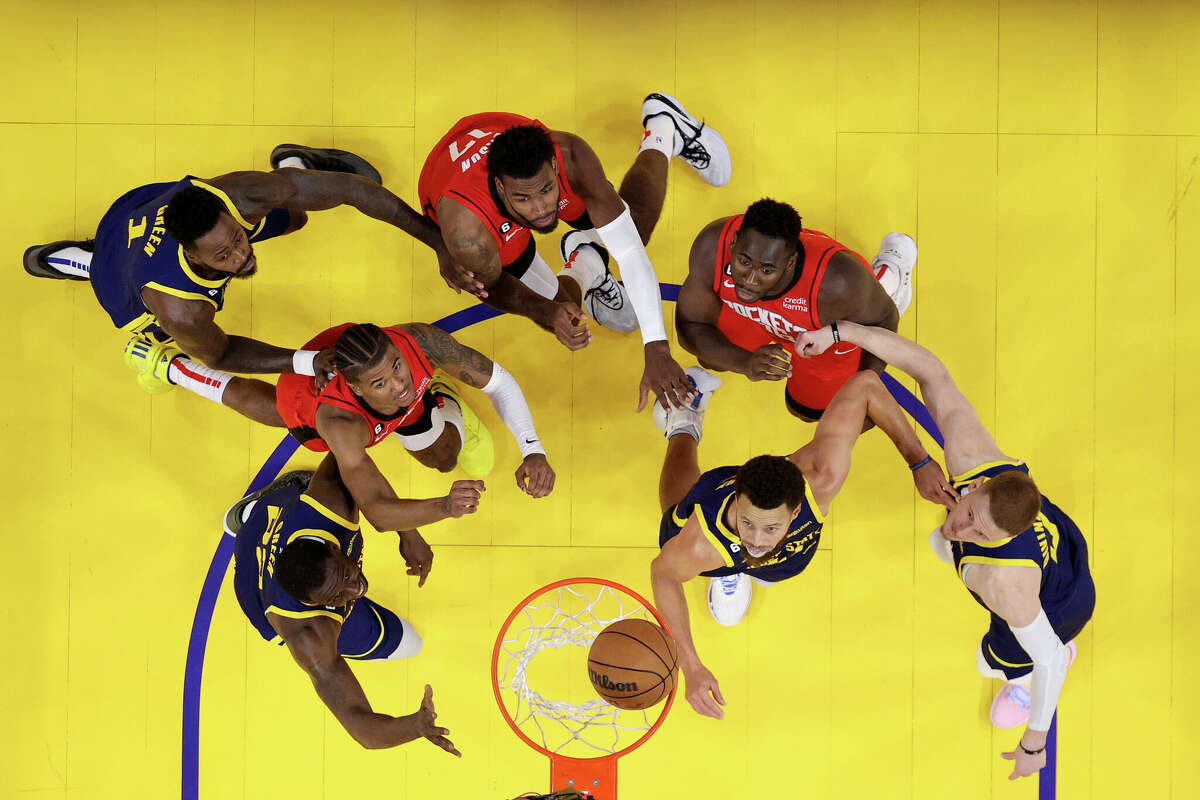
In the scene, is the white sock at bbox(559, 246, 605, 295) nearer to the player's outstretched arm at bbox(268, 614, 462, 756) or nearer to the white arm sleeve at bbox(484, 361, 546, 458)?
the white arm sleeve at bbox(484, 361, 546, 458)

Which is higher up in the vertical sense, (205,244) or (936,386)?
(205,244)

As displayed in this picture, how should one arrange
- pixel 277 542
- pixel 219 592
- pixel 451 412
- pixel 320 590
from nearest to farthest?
pixel 320 590 → pixel 277 542 → pixel 451 412 → pixel 219 592

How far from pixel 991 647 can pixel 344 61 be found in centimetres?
509

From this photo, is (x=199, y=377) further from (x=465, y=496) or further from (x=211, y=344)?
(x=465, y=496)

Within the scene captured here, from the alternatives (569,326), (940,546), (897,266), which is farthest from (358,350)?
(940,546)

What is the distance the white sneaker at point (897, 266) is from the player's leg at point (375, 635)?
133 inches

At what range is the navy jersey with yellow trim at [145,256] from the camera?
3.98 m

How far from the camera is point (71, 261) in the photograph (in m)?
4.79

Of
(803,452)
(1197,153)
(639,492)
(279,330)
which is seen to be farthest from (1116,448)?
(279,330)

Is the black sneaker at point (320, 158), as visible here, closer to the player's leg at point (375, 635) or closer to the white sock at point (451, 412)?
the white sock at point (451, 412)

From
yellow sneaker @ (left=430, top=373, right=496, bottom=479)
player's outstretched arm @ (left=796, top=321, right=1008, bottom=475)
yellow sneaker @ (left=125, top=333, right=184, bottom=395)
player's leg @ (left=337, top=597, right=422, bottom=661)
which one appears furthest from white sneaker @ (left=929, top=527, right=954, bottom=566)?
yellow sneaker @ (left=125, top=333, right=184, bottom=395)

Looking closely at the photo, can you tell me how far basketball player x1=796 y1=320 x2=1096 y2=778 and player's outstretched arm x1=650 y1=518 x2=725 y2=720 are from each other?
42.2 inches

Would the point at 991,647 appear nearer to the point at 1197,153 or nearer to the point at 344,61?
the point at 1197,153

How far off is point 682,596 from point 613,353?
166cm
